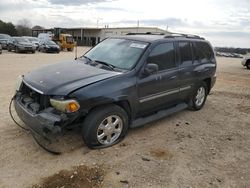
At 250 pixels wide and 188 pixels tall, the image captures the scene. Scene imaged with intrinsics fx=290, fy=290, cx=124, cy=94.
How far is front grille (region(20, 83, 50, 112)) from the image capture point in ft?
14.1

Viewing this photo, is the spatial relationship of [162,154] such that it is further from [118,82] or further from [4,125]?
[4,125]

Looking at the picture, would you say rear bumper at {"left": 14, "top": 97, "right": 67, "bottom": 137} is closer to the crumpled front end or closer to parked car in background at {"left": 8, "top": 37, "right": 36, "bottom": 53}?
the crumpled front end

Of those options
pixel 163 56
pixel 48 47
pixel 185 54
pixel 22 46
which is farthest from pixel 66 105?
pixel 48 47

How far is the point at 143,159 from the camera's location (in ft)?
14.3

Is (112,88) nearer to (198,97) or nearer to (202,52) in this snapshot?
(198,97)

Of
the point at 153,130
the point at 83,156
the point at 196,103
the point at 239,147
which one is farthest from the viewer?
the point at 196,103

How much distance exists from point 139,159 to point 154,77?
1.63 meters

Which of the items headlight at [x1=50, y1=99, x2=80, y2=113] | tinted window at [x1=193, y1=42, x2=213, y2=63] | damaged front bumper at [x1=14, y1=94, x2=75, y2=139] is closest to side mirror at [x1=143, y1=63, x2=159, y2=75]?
headlight at [x1=50, y1=99, x2=80, y2=113]

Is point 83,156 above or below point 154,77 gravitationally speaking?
below

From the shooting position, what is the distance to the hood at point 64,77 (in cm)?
424

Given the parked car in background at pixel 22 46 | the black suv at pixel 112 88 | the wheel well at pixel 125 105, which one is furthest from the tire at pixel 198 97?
the parked car in background at pixel 22 46

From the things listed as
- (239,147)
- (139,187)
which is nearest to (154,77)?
(239,147)

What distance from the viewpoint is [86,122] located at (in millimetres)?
4336

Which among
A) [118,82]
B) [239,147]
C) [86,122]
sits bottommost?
[239,147]
